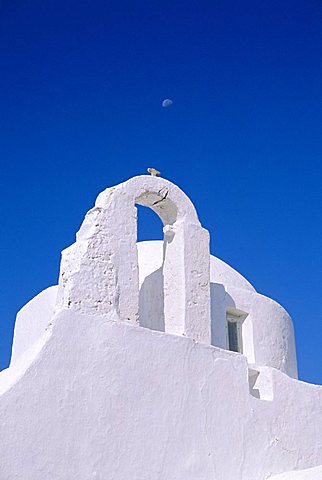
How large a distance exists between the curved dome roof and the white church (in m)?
0.31

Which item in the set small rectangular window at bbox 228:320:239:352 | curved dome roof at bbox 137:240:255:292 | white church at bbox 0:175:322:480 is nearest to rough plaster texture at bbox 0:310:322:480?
white church at bbox 0:175:322:480

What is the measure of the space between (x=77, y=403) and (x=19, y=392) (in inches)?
28.7

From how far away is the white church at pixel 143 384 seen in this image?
710 cm

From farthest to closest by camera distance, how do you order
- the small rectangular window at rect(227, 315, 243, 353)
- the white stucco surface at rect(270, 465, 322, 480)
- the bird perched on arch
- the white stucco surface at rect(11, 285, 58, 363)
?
the white stucco surface at rect(11, 285, 58, 363)
the small rectangular window at rect(227, 315, 243, 353)
the bird perched on arch
the white stucco surface at rect(270, 465, 322, 480)

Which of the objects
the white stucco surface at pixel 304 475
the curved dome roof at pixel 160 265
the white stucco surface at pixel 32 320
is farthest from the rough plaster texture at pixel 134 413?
the white stucco surface at pixel 32 320

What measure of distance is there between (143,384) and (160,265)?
355cm

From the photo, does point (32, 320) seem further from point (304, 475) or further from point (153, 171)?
point (304, 475)

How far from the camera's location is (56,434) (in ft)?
23.1

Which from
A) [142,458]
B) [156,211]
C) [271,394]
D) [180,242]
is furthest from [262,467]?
[156,211]

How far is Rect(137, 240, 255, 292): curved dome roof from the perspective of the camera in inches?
451

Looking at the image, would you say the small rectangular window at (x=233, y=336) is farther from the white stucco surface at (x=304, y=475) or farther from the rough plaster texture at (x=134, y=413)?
the white stucco surface at (x=304, y=475)

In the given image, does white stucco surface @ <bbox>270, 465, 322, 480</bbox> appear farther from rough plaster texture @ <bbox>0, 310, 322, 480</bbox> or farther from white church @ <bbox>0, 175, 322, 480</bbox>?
rough plaster texture @ <bbox>0, 310, 322, 480</bbox>

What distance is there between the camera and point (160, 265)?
37.0 feet

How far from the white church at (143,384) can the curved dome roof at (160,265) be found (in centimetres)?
31
